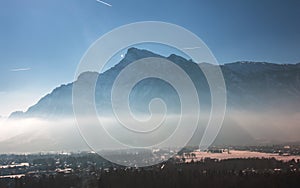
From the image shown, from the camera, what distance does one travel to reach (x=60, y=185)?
6241 centimetres

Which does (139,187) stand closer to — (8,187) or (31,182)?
(31,182)

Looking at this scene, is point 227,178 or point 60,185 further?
point 60,185

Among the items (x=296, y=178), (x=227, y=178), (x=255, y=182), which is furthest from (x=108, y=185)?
(x=296, y=178)

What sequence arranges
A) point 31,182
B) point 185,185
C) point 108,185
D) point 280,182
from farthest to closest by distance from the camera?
point 31,182 → point 108,185 → point 185,185 → point 280,182

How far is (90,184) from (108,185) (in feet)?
21.6

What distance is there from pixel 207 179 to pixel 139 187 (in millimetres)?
9046

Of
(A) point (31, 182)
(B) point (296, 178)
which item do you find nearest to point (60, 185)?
(A) point (31, 182)

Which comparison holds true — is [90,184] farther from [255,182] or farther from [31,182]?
[255,182]

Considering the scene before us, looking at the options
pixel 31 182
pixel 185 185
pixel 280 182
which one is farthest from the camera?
pixel 31 182

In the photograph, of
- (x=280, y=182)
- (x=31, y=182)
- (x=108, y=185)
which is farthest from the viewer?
(x=31, y=182)

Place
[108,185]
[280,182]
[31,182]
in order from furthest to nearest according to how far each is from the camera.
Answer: [31,182]
[108,185]
[280,182]

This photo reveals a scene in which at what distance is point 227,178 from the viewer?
5634 cm

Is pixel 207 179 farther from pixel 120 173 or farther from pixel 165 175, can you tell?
pixel 120 173

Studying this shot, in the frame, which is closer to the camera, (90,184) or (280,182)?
(280,182)
